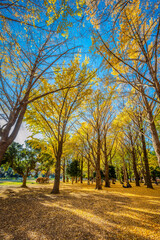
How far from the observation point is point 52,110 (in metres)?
7.26

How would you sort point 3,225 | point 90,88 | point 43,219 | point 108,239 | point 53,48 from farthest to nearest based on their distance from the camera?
point 90,88
point 53,48
point 43,219
point 3,225
point 108,239

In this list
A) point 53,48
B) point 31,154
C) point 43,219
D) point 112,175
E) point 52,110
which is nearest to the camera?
point 43,219

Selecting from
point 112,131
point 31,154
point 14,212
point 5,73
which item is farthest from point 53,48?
point 31,154

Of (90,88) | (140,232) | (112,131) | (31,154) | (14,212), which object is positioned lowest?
(14,212)

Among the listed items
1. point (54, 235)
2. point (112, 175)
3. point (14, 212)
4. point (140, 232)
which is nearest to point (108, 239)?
point (140, 232)

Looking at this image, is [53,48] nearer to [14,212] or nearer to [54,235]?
[54,235]

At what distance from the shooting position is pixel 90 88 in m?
6.50

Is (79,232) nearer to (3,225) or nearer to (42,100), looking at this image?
(3,225)

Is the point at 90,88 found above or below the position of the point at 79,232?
above

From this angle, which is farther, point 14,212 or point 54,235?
point 14,212

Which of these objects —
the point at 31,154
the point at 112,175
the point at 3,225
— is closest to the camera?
the point at 3,225

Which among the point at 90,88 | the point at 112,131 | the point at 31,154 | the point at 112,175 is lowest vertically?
the point at 112,175

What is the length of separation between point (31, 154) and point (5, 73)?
10.9m

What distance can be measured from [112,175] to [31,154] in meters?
14.9
